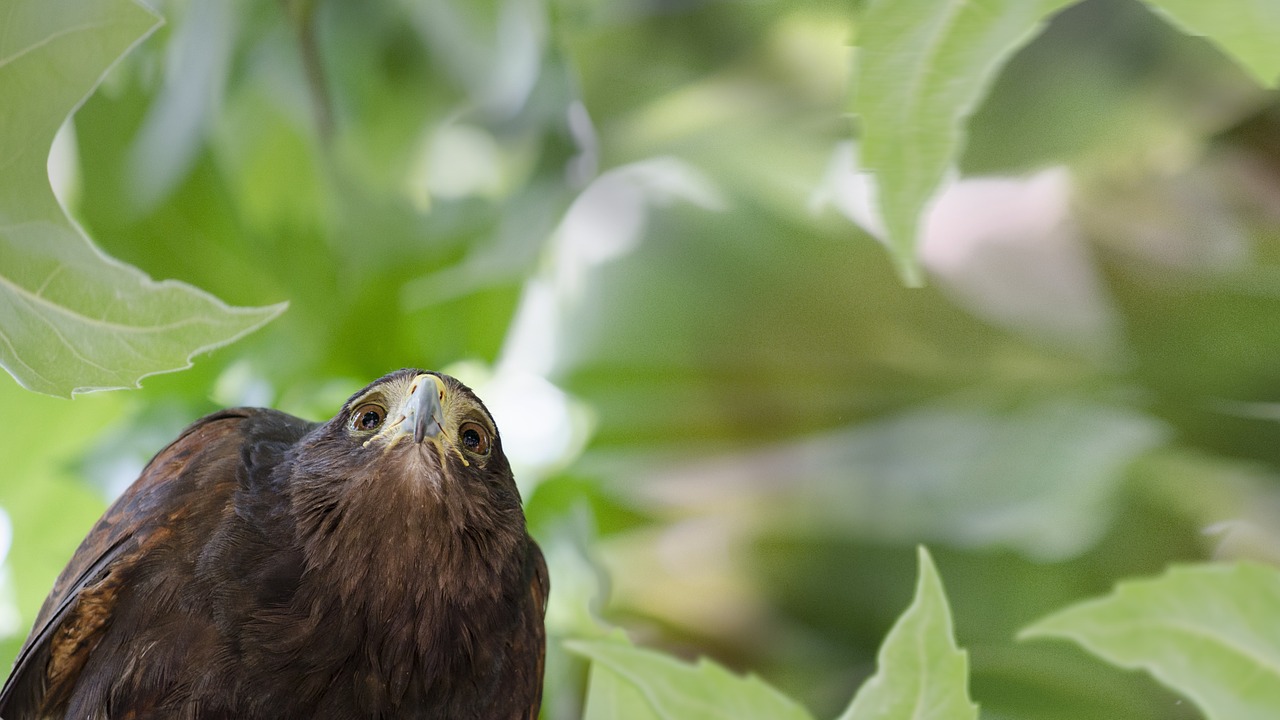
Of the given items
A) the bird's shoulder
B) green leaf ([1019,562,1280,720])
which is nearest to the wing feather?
the bird's shoulder

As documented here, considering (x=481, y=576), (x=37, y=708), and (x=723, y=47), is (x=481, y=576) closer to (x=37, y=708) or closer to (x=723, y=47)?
(x=37, y=708)

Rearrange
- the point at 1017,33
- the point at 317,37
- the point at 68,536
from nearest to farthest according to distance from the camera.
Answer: the point at 1017,33
the point at 68,536
the point at 317,37

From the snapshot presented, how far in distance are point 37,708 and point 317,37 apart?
717mm

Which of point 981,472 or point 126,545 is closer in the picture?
point 126,545

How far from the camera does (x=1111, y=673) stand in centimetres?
87

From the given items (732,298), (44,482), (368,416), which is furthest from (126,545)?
(732,298)

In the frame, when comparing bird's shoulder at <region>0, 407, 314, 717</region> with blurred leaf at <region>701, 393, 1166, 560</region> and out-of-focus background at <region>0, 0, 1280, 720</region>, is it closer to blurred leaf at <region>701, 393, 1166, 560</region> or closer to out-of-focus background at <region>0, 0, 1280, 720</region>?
out-of-focus background at <region>0, 0, 1280, 720</region>

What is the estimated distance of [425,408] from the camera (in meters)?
0.47

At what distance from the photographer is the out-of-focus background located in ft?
2.83

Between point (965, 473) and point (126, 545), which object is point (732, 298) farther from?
point (126, 545)

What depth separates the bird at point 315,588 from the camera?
46cm

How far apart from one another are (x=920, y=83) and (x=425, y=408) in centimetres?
28

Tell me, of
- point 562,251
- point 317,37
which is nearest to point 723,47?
point 562,251

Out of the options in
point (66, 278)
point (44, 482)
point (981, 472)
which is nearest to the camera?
point (66, 278)
